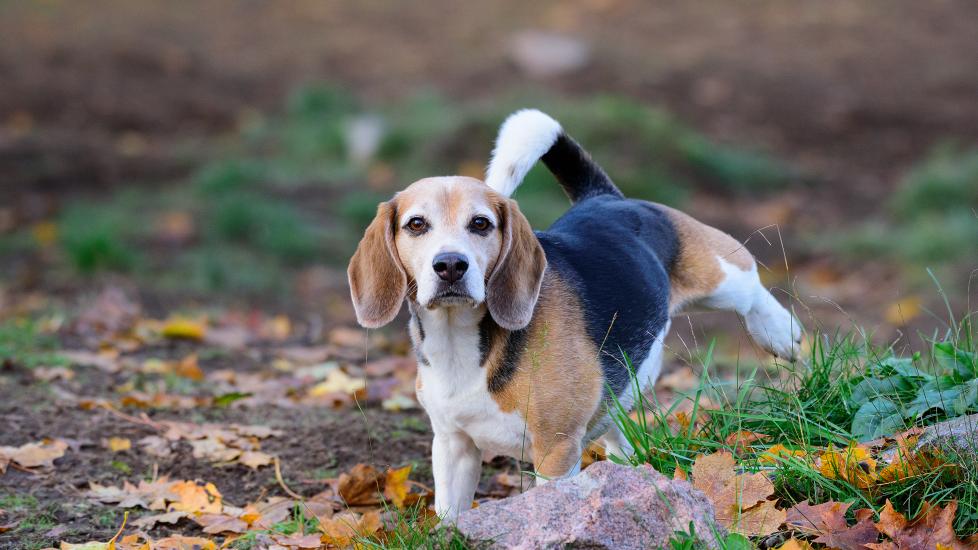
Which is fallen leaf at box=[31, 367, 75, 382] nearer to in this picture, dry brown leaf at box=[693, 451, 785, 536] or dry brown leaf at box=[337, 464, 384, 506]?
dry brown leaf at box=[337, 464, 384, 506]

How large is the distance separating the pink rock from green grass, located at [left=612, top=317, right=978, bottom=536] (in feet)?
1.23

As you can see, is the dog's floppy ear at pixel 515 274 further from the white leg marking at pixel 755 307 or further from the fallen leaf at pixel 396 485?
the white leg marking at pixel 755 307

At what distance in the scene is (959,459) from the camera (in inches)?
118

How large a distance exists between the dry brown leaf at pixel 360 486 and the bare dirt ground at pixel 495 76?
386 cm

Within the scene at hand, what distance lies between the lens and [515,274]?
3.40 meters

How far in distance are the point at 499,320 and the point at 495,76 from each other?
1165cm

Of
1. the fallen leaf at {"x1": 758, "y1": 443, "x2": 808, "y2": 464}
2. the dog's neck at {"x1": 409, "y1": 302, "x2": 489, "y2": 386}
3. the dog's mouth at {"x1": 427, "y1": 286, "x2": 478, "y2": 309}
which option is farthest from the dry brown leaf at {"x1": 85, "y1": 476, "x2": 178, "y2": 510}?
the fallen leaf at {"x1": 758, "y1": 443, "x2": 808, "y2": 464}

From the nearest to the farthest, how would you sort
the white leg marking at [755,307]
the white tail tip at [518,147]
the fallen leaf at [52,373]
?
the white tail tip at [518,147] < the white leg marking at [755,307] < the fallen leaf at [52,373]

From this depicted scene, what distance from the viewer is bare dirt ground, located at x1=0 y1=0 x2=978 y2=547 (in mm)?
11391

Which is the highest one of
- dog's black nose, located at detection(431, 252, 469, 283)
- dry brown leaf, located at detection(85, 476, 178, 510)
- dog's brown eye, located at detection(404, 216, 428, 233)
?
dog's brown eye, located at detection(404, 216, 428, 233)

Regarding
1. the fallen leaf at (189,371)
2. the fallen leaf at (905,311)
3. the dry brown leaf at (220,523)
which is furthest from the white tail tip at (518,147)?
the fallen leaf at (905,311)

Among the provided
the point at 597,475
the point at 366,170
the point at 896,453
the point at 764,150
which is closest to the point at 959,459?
the point at 896,453

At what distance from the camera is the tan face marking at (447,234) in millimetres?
3229

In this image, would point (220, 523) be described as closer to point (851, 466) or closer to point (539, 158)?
point (539, 158)
